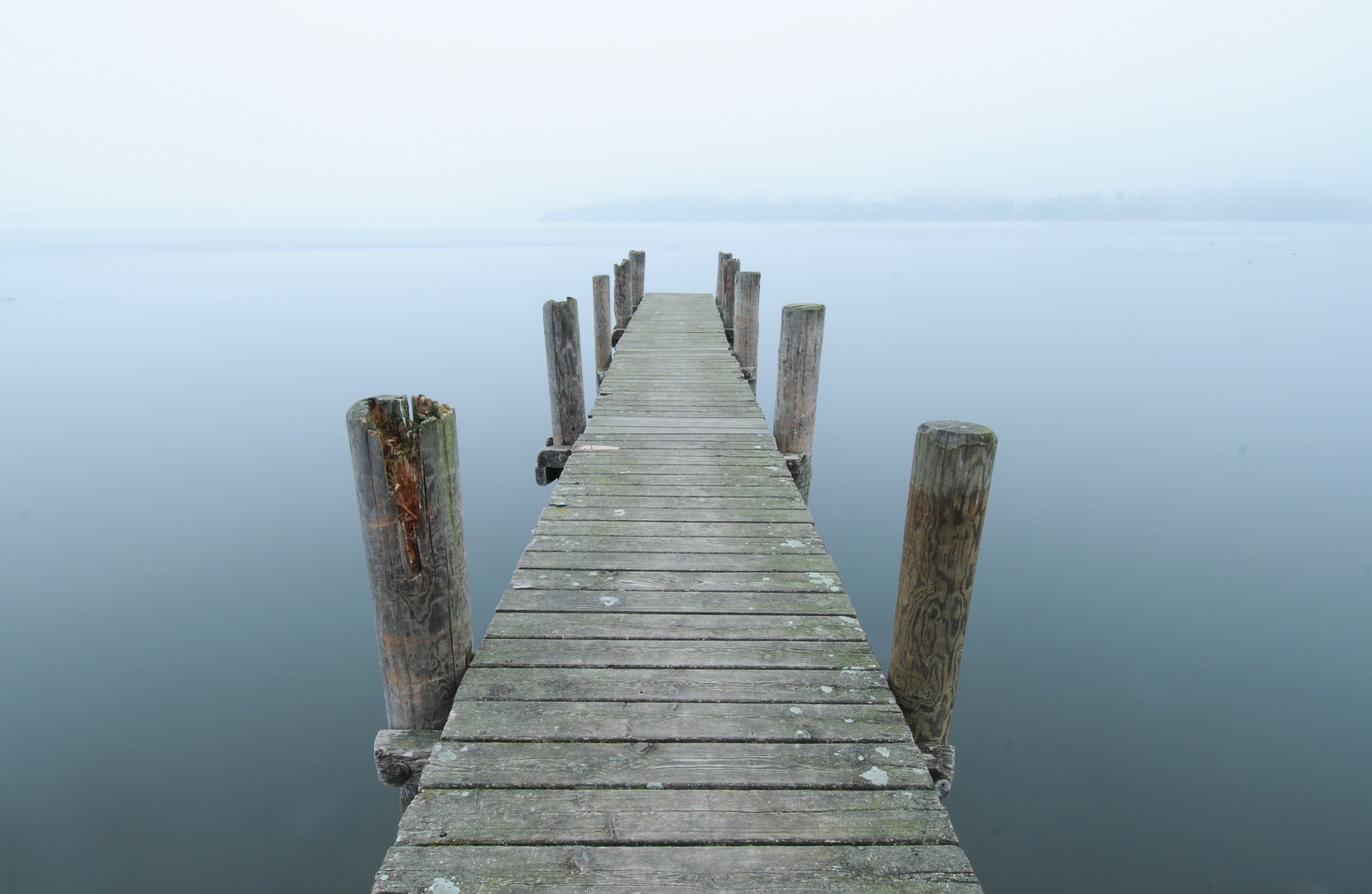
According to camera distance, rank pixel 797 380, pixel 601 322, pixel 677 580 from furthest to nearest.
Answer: pixel 601 322
pixel 797 380
pixel 677 580

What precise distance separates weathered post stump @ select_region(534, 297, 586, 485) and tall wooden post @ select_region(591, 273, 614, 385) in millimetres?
3490

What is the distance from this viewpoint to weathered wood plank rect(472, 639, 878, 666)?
2.94 m

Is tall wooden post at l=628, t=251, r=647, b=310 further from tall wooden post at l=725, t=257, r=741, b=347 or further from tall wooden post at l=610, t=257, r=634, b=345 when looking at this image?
tall wooden post at l=725, t=257, r=741, b=347

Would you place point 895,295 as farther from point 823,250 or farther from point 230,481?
point 823,250

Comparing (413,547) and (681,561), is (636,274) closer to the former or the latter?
(681,561)

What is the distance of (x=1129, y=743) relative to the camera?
6.55 metres

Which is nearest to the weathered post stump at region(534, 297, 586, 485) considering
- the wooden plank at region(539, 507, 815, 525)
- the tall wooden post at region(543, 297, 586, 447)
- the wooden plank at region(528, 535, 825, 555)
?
the tall wooden post at region(543, 297, 586, 447)

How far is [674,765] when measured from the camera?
2404mm

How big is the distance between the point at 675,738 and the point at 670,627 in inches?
28.1

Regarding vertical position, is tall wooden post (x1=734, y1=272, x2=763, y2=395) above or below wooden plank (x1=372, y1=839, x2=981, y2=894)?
above

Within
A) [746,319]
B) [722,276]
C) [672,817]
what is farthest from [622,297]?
[672,817]

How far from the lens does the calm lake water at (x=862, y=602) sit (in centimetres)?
562

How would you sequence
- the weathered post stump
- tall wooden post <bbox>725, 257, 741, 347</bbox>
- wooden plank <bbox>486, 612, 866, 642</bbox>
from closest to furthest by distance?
wooden plank <bbox>486, 612, 866, 642</bbox> → the weathered post stump → tall wooden post <bbox>725, 257, 741, 347</bbox>

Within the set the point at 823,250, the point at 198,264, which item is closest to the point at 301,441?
the point at 198,264
